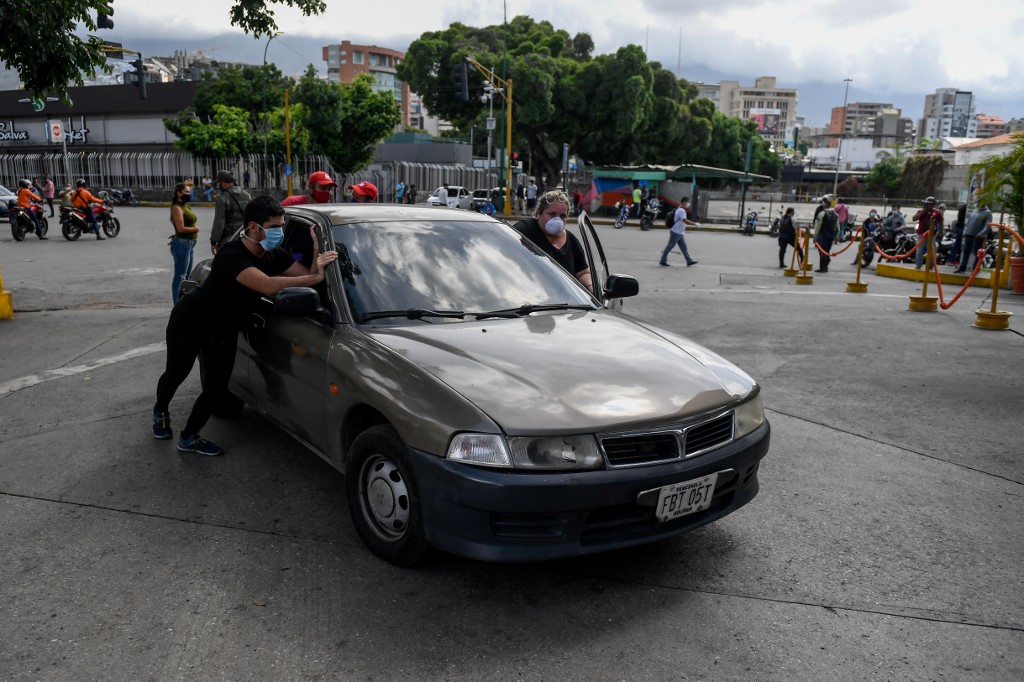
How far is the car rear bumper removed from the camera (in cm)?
307

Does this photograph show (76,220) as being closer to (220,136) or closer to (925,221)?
(925,221)

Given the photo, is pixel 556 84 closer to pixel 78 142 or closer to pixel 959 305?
pixel 78 142

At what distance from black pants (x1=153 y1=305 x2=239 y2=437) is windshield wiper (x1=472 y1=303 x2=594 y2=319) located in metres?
1.73

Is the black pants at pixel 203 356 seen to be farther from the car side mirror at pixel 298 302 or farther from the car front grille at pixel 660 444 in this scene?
the car front grille at pixel 660 444

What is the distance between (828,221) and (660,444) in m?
17.3

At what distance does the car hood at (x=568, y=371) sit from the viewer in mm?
3201

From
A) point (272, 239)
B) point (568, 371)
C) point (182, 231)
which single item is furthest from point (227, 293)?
point (182, 231)

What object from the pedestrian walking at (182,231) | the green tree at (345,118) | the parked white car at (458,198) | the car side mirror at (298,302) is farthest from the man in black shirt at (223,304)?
the green tree at (345,118)

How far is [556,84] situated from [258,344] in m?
49.1

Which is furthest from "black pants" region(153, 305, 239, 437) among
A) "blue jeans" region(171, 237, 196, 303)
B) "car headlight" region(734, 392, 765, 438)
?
"blue jeans" region(171, 237, 196, 303)

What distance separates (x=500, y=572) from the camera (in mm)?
3639

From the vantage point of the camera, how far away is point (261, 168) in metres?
46.2

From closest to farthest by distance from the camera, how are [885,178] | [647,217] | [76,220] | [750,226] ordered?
[76,220] < [750,226] < [647,217] < [885,178]

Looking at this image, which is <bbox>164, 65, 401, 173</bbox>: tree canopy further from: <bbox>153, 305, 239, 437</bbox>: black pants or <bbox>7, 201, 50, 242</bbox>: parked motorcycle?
<bbox>153, 305, 239, 437</bbox>: black pants
